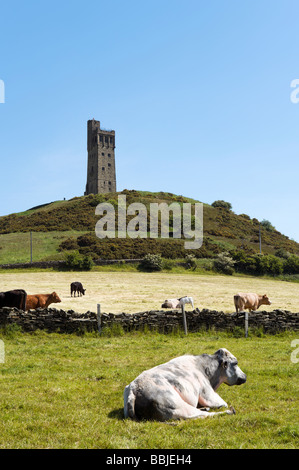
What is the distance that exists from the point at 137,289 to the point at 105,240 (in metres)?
32.3

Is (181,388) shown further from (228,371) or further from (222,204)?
(222,204)

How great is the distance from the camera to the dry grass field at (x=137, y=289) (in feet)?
91.0

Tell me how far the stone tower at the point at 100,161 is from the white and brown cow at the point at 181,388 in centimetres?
12440

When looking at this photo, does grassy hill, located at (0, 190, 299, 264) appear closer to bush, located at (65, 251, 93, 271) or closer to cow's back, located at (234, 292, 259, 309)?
bush, located at (65, 251, 93, 271)

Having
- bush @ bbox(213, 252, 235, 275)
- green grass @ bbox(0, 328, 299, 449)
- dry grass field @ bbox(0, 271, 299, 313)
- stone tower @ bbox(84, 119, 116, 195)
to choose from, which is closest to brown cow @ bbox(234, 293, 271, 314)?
Answer: dry grass field @ bbox(0, 271, 299, 313)

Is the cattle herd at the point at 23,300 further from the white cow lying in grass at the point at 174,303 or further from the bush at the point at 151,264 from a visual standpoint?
the bush at the point at 151,264

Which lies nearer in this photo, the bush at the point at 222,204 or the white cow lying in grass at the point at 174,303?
the white cow lying in grass at the point at 174,303

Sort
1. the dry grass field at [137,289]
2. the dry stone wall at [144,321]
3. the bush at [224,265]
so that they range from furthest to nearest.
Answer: the bush at [224,265] < the dry grass field at [137,289] < the dry stone wall at [144,321]

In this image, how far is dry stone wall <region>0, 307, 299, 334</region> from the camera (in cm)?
1753

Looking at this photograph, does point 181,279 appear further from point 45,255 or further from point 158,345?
point 158,345

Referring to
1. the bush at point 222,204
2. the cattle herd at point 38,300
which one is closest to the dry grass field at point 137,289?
the cattle herd at point 38,300

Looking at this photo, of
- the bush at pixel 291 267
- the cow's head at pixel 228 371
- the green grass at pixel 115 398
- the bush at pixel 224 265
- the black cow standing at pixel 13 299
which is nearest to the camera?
the green grass at pixel 115 398

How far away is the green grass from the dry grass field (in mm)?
9996
